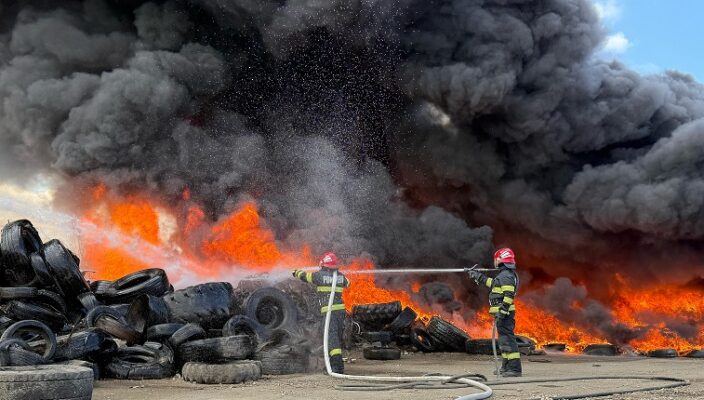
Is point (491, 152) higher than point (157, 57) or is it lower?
lower

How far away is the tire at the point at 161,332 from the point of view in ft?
31.6

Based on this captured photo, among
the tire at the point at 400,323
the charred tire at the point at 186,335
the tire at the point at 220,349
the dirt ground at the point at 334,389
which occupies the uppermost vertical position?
the tire at the point at 400,323

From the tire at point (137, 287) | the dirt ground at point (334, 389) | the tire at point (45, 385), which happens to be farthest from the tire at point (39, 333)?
the tire at point (137, 287)

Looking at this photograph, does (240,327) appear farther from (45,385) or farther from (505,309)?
(45,385)

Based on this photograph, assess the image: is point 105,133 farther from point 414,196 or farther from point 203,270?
point 414,196

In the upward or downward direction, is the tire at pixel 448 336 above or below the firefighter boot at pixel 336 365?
above

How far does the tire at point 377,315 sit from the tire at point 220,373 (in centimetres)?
736

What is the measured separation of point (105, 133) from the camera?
2103cm

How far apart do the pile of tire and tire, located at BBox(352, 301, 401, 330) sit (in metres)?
3.58

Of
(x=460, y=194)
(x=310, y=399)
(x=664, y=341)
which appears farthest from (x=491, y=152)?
(x=310, y=399)

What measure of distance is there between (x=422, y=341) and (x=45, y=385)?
1029 cm

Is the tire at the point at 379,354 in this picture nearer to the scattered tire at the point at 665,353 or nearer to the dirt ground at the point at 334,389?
the dirt ground at the point at 334,389

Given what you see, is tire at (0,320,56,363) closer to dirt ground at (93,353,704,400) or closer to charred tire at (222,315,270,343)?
dirt ground at (93,353,704,400)

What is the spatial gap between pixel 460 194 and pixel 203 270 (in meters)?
11.5
